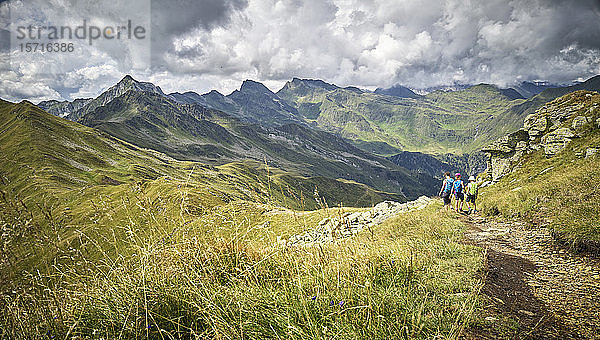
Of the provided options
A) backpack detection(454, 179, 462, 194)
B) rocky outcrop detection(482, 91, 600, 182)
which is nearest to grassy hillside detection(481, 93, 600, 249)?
backpack detection(454, 179, 462, 194)

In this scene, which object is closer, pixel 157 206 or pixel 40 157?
pixel 157 206

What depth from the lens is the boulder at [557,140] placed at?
3064 centimetres

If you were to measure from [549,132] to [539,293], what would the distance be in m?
41.6

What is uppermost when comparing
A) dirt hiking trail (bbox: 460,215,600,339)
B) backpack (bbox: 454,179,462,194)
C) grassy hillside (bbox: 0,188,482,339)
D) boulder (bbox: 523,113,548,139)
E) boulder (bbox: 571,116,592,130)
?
boulder (bbox: 523,113,548,139)

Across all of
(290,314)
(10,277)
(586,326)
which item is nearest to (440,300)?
(586,326)

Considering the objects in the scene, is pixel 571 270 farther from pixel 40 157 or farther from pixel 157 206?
pixel 40 157

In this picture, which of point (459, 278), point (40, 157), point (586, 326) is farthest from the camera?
point (40, 157)

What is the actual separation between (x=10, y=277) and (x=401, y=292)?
5.81 meters

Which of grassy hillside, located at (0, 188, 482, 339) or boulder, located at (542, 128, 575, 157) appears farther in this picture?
boulder, located at (542, 128, 575, 157)

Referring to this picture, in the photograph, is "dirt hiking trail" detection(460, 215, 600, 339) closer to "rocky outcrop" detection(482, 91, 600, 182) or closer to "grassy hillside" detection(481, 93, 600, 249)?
"grassy hillside" detection(481, 93, 600, 249)

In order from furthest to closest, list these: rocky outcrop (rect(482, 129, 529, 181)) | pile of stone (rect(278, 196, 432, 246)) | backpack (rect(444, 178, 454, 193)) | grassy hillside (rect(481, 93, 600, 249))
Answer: rocky outcrop (rect(482, 129, 529, 181)) → backpack (rect(444, 178, 454, 193)) → grassy hillside (rect(481, 93, 600, 249)) → pile of stone (rect(278, 196, 432, 246))

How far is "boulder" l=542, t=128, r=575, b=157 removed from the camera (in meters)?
30.6

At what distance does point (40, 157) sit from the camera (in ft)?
614

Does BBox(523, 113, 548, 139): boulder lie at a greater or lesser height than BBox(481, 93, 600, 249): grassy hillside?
greater
